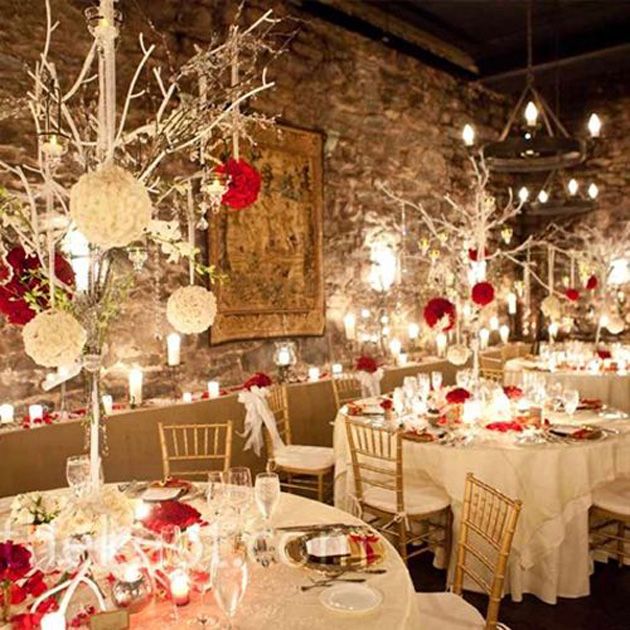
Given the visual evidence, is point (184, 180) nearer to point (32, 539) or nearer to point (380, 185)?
point (32, 539)

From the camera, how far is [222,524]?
6.49ft

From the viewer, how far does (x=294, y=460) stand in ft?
15.2

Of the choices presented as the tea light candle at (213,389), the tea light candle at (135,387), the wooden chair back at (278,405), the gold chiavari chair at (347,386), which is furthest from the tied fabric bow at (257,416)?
the gold chiavari chair at (347,386)

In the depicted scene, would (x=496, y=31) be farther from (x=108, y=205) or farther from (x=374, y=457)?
(x=108, y=205)

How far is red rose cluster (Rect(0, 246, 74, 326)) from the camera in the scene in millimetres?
1965

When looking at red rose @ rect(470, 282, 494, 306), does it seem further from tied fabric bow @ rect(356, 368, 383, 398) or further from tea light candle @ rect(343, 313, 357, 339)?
tea light candle @ rect(343, 313, 357, 339)

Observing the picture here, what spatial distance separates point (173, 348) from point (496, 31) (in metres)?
5.08

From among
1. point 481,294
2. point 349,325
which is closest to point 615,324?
point 349,325

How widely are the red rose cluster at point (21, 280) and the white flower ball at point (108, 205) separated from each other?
0.34m

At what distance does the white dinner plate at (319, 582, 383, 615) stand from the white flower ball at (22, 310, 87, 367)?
0.91 meters

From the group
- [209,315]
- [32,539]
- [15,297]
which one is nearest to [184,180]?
[209,315]

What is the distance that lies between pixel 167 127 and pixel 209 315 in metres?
0.62

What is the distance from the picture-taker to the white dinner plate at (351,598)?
1705 millimetres

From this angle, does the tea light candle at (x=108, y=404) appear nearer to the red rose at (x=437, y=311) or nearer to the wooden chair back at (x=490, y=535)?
the red rose at (x=437, y=311)
